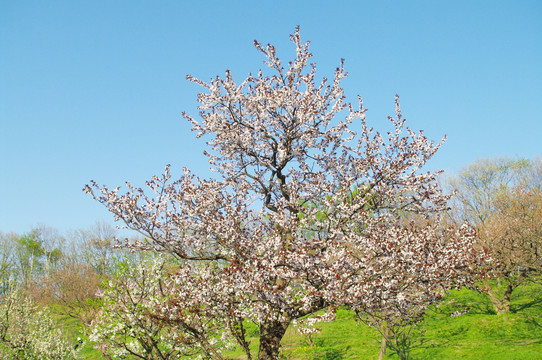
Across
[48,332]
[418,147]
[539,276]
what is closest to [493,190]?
[539,276]

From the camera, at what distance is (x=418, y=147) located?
9.94 m

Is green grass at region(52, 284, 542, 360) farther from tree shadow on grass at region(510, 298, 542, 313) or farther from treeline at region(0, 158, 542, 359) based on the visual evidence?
treeline at region(0, 158, 542, 359)

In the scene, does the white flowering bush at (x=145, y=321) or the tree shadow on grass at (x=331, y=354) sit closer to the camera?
the white flowering bush at (x=145, y=321)

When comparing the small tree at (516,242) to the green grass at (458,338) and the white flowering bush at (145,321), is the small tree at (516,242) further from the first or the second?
the white flowering bush at (145,321)

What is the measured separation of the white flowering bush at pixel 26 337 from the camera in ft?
44.3

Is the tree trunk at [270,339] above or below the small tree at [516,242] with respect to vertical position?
below

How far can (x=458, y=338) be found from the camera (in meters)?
17.5

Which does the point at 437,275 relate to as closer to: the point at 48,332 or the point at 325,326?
the point at 48,332

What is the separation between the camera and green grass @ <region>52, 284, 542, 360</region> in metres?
15.1

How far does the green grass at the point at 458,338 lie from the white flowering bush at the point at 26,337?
3.70ft

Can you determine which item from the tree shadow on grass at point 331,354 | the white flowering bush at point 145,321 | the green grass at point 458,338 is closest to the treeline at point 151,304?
the white flowering bush at point 145,321

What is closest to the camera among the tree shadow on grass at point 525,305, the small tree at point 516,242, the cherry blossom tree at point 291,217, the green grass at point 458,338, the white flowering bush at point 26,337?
the cherry blossom tree at point 291,217

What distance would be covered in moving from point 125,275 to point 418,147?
31.6ft

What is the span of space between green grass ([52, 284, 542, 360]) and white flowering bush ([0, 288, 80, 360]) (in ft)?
3.70
